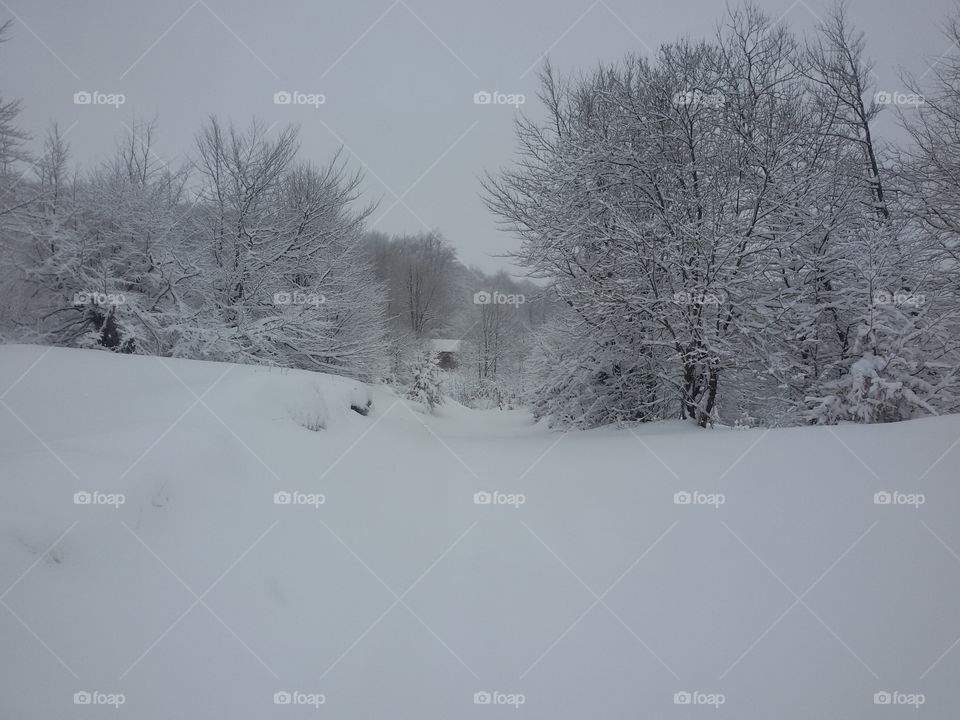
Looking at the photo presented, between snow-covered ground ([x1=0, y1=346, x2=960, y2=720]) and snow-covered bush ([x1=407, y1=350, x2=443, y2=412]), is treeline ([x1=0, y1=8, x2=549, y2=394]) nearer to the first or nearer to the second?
snow-covered bush ([x1=407, y1=350, x2=443, y2=412])

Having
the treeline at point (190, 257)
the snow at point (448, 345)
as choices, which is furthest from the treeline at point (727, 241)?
the snow at point (448, 345)

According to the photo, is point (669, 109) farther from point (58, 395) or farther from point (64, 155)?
point (64, 155)

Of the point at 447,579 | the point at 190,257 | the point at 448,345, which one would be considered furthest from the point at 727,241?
the point at 448,345

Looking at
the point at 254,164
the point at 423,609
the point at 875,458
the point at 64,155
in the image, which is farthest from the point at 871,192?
the point at 64,155

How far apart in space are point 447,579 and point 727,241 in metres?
7.70

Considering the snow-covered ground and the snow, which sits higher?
the snow

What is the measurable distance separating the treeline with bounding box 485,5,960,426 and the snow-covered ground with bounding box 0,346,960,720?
4.34 m

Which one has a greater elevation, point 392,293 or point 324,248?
point 392,293

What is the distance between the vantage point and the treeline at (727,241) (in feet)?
30.1

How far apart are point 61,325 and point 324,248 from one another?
8.99 metres

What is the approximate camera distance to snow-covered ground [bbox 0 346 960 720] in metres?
2.69

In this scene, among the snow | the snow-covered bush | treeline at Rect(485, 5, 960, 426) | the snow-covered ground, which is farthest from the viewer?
the snow

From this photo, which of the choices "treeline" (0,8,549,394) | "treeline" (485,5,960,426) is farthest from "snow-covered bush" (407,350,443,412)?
"treeline" (485,5,960,426)

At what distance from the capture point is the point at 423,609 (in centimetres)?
376
